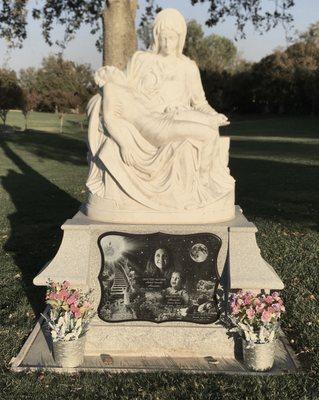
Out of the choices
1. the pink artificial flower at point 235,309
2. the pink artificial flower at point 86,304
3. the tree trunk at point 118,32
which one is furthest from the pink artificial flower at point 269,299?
the tree trunk at point 118,32

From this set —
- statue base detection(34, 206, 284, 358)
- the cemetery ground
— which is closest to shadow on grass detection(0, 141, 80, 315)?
the cemetery ground

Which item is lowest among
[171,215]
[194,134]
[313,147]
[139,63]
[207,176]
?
[313,147]

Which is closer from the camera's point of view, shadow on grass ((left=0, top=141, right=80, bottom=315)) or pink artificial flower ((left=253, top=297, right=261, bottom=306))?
pink artificial flower ((left=253, top=297, right=261, bottom=306))

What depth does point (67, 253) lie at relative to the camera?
14.5ft

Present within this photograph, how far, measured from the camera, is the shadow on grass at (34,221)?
269 inches

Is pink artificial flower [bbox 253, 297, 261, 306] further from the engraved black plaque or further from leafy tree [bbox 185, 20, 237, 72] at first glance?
leafy tree [bbox 185, 20, 237, 72]

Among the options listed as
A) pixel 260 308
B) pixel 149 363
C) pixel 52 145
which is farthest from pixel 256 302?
pixel 52 145

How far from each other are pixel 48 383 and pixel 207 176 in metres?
2.21

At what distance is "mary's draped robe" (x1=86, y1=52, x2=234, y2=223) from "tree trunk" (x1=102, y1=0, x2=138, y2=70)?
6.78 m

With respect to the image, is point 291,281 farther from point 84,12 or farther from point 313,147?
point 313,147

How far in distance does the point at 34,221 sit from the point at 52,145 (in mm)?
16473

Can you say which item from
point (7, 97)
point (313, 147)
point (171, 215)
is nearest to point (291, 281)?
point (171, 215)

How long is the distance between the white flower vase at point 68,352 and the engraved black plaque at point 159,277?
391 mm

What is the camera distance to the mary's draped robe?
4.53 meters
